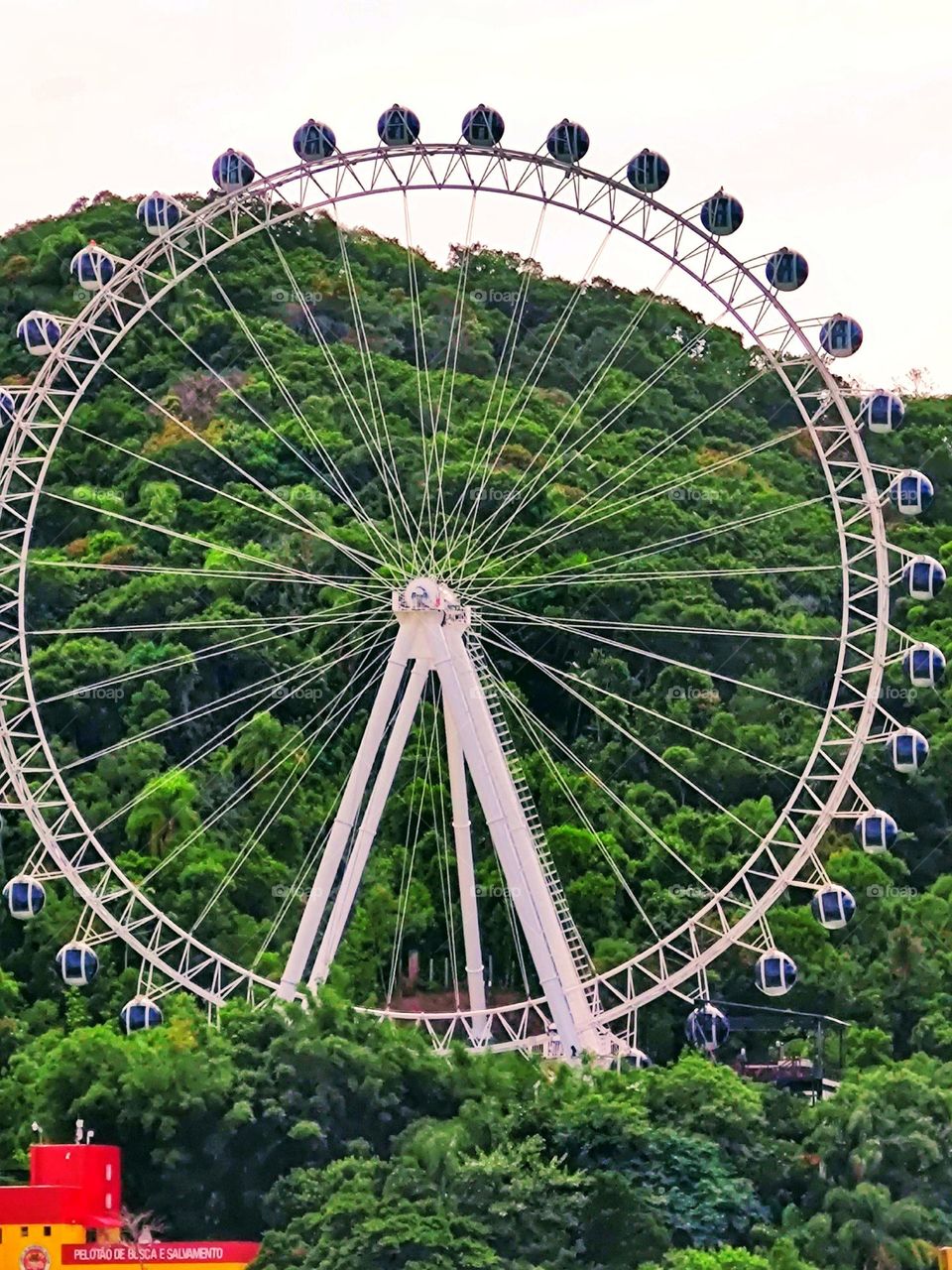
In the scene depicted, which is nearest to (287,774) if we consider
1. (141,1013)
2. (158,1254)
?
(141,1013)

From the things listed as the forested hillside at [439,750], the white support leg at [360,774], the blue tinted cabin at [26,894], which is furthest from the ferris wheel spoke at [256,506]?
the blue tinted cabin at [26,894]

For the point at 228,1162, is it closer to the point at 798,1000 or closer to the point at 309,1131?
the point at 309,1131

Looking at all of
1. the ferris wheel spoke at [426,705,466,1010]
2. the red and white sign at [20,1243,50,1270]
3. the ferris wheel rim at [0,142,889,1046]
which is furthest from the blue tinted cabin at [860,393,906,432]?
the red and white sign at [20,1243,50,1270]

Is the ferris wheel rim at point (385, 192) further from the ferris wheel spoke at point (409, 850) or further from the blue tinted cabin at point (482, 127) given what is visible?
the ferris wheel spoke at point (409, 850)

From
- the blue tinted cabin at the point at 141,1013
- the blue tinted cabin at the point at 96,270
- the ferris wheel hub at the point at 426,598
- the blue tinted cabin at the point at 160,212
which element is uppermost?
the blue tinted cabin at the point at 160,212

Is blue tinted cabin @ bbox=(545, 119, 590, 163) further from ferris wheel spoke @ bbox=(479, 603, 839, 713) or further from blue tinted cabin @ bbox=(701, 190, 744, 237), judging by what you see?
ferris wheel spoke @ bbox=(479, 603, 839, 713)

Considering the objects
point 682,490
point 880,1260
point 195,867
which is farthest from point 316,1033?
point 682,490

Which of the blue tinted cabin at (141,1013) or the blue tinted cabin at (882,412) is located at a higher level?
the blue tinted cabin at (882,412)

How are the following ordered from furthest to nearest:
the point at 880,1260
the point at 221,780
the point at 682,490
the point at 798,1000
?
the point at 682,490
the point at 221,780
the point at 798,1000
the point at 880,1260
